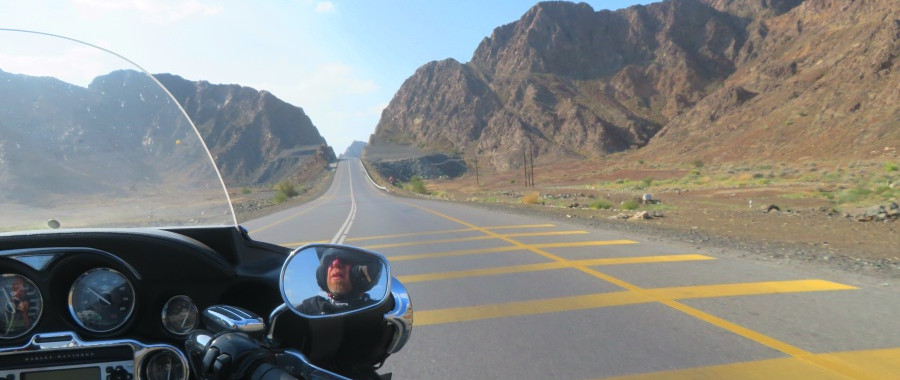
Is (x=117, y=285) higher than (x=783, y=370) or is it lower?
higher

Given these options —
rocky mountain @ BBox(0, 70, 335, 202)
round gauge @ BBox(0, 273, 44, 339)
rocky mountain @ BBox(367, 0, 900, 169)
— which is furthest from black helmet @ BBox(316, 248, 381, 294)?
rocky mountain @ BBox(367, 0, 900, 169)

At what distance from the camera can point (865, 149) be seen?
196ft

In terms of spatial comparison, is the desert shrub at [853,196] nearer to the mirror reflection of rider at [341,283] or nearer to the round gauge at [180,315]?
the mirror reflection of rider at [341,283]

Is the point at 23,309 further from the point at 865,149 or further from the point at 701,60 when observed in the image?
the point at 701,60

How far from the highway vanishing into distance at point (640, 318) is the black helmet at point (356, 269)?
87.3 inches

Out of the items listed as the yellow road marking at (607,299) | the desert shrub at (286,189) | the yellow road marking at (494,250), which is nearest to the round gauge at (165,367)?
the yellow road marking at (607,299)

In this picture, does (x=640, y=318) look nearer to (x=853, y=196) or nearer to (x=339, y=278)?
(x=339, y=278)

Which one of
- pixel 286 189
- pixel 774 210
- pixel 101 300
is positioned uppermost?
pixel 101 300

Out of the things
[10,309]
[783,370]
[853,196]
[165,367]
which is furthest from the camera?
[853,196]

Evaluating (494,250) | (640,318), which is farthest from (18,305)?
(494,250)

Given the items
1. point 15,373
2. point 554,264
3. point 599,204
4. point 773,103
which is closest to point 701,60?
point 773,103

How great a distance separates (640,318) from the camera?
21.3ft

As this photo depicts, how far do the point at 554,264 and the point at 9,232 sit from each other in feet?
27.4

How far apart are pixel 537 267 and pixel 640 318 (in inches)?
144
